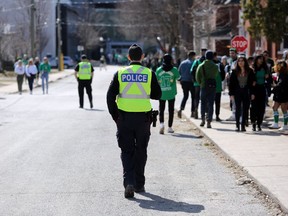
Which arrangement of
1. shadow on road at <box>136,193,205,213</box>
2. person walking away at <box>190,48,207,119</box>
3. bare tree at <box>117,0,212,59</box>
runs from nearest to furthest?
shadow on road at <box>136,193,205,213</box>
person walking away at <box>190,48,207,119</box>
bare tree at <box>117,0,212,59</box>

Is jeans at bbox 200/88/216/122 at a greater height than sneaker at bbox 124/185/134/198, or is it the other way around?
jeans at bbox 200/88/216/122

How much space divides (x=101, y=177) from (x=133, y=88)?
73.0 inches

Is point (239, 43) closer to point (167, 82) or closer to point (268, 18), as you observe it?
point (268, 18)

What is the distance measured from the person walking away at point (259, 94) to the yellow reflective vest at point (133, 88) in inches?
295

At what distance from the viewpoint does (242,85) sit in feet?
52.6

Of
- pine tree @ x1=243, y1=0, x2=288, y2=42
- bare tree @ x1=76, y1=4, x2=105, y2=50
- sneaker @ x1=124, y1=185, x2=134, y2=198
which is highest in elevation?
bare tree @ x1=76, y1=4, x2=105, y2=50

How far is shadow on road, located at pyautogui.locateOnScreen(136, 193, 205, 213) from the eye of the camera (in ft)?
27.1

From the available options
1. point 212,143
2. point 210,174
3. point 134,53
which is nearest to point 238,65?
point 212,143

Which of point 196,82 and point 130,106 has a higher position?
point 130,106

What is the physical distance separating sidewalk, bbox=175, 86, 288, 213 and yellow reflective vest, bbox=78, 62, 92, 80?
6.80 metres

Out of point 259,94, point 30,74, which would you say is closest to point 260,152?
point 259,94

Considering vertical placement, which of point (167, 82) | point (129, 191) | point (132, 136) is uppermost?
point (167, 82)

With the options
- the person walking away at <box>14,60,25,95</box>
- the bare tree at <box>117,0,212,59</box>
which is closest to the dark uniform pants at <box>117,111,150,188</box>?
the person walking away at <box>14,60,25,95</box>

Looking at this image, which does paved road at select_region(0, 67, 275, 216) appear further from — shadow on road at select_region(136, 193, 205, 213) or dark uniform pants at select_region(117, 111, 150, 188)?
dark uniform pants at select_region(117, 111, 150, 188)
